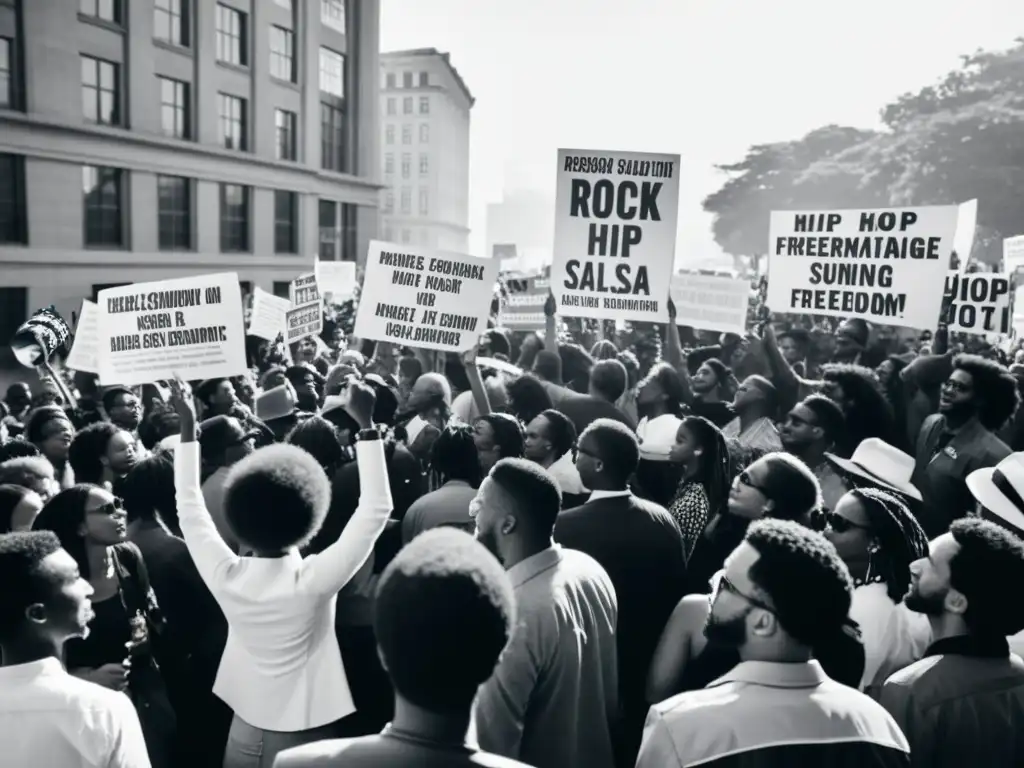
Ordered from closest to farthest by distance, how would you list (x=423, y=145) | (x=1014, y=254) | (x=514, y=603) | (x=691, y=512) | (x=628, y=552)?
1. (x=514, y=603)
2. (x=628, y=552)
3. (x=691, y=512)
4. (x=1014, y=254)
5. (x=423, y=145)

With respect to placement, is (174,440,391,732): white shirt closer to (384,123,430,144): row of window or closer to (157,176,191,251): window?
(157,176,191,251): window

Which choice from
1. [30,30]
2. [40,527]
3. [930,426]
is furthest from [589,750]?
[30,30]

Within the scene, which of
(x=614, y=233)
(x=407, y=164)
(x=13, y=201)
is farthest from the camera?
(x=407, y=164)

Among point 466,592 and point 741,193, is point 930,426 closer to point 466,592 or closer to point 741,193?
point 466,592

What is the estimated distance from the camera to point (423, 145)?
109 m

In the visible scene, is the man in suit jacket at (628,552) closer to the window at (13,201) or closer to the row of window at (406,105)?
the window at (13,201)

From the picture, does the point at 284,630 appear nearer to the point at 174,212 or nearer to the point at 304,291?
the point at 304,291

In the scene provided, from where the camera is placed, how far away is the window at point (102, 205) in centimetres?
2842

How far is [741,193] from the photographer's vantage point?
71938 mm

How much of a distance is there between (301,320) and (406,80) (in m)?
99.5

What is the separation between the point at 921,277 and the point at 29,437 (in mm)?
6724

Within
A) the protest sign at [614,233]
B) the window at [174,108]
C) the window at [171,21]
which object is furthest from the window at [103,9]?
the protest sign at [614,233]

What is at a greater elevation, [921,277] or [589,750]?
[921,277]

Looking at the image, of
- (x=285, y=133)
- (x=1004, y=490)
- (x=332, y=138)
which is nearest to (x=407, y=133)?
(x=332, y=138)
